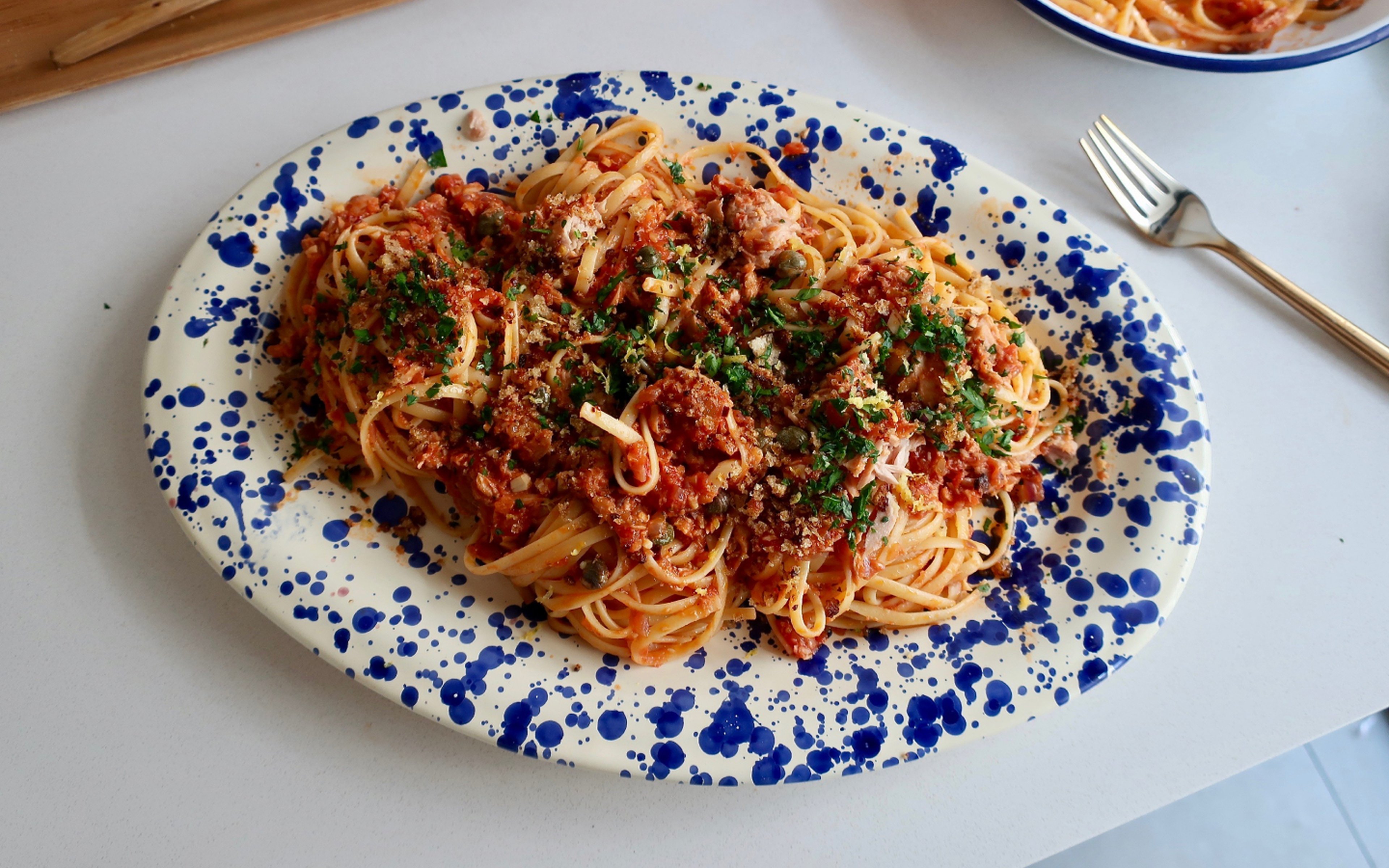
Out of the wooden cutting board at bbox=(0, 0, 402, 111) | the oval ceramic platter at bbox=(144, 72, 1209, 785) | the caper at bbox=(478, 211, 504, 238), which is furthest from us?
the wooden cutting board at bbox=(0, 0, 402, 111)

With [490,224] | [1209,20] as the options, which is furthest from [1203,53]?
[490,224]

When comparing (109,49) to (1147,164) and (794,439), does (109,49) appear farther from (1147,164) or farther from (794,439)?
(1147,164)

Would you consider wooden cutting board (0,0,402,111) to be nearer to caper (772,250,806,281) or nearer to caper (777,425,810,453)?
caper (772,250,806,281)

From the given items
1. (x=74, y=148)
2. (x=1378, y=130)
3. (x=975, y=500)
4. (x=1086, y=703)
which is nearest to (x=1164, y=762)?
(x=1086, y=703)

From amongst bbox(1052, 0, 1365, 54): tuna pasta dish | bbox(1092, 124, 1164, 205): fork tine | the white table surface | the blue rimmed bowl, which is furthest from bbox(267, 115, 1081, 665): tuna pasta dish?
bbox(1052, 0, 1365, 54): tuna pasta dish

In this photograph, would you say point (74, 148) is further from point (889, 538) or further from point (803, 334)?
point (889, 538)
